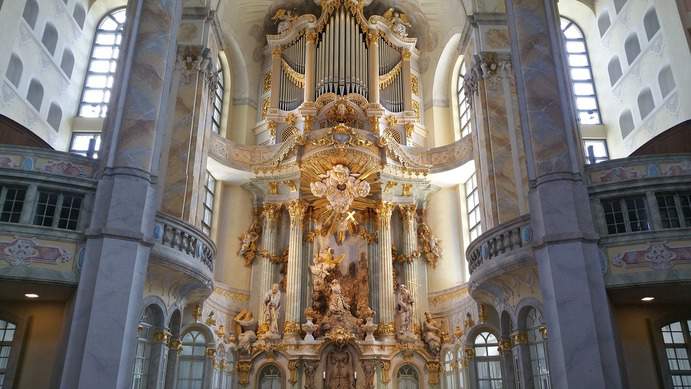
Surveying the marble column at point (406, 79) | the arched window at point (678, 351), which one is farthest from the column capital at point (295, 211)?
the arched window at point (678, 351)

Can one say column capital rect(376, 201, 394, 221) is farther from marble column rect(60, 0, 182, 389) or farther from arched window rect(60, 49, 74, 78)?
arched window rect(60, 49, 74, 78)

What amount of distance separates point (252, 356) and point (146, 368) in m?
8.11

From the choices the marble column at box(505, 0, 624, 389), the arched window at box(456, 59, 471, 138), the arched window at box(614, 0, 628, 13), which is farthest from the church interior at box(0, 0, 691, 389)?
the arched window at box(614, 0, 628, 13)

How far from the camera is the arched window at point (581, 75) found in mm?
26500

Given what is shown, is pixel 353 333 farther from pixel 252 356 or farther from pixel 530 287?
pixel 530 287

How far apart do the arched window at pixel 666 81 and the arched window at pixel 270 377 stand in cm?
1861

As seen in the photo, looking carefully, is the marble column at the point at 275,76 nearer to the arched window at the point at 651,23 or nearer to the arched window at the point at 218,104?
the arched window at the point at 218,104

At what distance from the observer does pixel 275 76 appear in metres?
30.1

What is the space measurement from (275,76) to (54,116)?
10614 mm

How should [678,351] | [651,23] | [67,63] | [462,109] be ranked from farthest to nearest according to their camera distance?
[462,109]
[67,63]
[651,23]
[678,351]

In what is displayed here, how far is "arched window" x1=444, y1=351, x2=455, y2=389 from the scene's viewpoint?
23938 mm

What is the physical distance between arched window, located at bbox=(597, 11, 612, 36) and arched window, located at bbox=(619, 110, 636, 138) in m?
4.17

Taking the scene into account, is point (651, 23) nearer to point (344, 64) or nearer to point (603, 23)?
point (603, 23)

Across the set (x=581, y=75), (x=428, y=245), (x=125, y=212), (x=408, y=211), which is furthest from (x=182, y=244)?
(x=581, y=75)
